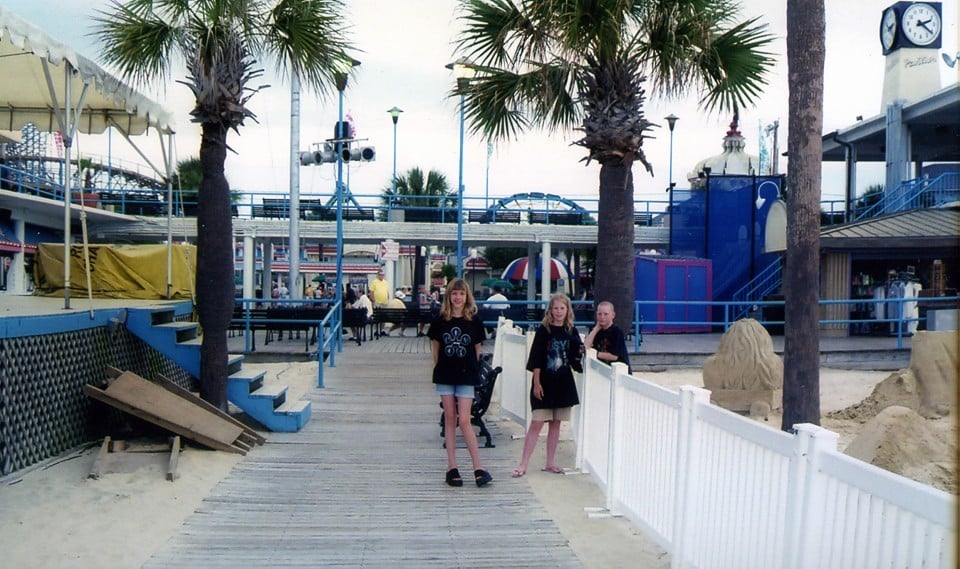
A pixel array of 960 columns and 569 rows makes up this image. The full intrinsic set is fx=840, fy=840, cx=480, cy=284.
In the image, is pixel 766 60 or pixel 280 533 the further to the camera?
pixel 766 60

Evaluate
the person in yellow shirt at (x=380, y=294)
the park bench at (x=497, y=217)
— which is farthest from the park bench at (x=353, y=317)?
the park bench at (x=497, y=217)

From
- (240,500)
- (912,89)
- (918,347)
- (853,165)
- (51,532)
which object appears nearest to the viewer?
(51,532)

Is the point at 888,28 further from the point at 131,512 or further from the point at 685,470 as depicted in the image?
the point at 131,512

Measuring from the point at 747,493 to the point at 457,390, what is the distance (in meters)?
3.57

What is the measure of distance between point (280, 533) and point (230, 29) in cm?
565

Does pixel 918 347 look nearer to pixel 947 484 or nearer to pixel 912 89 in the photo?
pixel 947 484

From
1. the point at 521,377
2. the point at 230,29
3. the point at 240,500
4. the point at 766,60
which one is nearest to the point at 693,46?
the point at 766,60

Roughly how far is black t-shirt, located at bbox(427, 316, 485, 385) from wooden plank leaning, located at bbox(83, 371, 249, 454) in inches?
95.9

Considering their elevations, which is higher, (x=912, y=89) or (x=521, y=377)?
(x=912, y=89)

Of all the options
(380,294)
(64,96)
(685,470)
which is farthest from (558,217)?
(685,470)

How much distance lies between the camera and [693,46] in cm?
948

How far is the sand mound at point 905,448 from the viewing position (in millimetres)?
6570

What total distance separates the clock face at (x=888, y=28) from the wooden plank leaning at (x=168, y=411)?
2415 centimetres

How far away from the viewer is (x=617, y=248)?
9.13m
